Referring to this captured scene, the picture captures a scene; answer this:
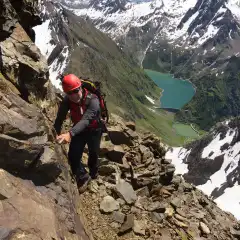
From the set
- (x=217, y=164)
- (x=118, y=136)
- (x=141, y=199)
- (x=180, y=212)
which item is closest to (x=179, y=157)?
(x=217, y=164)

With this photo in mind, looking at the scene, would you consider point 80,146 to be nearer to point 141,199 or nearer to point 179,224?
point 141,199

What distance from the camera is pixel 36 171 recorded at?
44.0ft

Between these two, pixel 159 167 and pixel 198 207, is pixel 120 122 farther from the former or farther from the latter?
pixel 198 207

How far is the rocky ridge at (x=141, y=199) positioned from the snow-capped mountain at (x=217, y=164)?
87339 mm

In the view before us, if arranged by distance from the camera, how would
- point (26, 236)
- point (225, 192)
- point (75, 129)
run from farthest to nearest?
point (225, 192)
point (75, 129)
point (26, 236)

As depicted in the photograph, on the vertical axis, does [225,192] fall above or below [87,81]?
below

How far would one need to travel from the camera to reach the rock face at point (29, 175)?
1131 cm

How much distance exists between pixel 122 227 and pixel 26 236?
25.5ft

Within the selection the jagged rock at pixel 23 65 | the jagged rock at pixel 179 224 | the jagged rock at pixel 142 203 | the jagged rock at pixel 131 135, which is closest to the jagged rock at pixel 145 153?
the jagged rock at pixel 131 135

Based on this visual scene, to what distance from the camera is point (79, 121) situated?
15.1 m

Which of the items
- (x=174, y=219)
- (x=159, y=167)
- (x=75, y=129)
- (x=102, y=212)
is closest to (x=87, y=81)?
(x=75, y=129)

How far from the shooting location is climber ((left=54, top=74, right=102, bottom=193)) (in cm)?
1452

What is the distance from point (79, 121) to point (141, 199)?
8.61m

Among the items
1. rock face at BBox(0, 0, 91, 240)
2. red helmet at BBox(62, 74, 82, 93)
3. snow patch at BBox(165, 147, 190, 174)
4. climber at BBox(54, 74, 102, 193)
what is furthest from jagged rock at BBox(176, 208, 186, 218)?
snow patch at BBox(165, 147, 190, 174)
